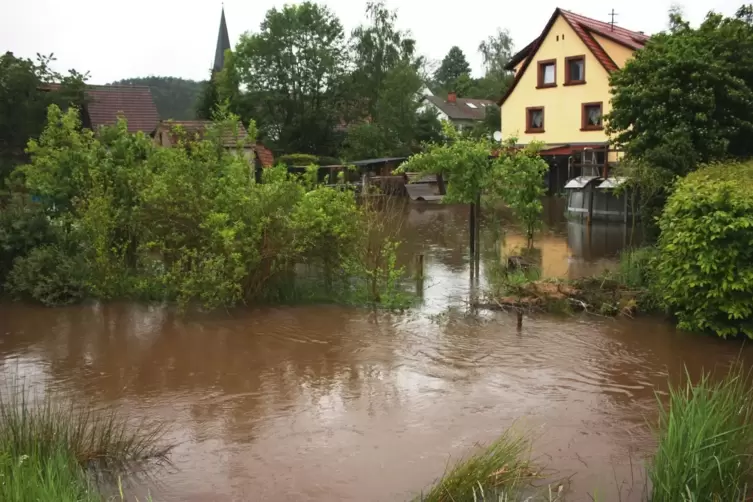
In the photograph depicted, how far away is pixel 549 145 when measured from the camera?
114ft

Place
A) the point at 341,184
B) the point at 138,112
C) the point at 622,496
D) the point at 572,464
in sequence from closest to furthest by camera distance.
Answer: the point at 622,496 < the point at 572,464 < the point at 341,184 < the point at 138,112

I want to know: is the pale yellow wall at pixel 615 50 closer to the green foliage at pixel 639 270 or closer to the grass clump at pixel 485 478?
the green foliage at pixel 639 270

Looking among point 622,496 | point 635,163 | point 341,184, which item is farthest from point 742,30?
point 622,496

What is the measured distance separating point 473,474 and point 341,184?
29.3 ft

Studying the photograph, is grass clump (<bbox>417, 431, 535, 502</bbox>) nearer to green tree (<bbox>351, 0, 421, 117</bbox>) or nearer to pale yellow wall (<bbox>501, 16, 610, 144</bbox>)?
pale yellow wall (<bbox>501, 16, 610, 144</bbox>)

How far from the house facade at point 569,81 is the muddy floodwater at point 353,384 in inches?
882

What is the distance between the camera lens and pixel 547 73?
114 ft

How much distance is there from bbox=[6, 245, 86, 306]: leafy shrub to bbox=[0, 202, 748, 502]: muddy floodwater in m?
0.29

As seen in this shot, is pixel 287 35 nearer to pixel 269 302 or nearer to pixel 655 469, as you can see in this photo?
pixel 269 302

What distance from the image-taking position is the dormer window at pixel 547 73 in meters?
34.2

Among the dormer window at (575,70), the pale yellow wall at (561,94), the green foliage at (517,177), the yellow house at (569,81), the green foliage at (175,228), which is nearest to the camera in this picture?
the green foliage at (175,228)

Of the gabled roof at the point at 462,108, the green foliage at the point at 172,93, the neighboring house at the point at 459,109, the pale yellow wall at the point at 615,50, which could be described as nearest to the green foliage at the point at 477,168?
the pale yellow wall at the point at 615,50

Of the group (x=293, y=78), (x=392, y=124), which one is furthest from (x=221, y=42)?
(x=392, y=124)

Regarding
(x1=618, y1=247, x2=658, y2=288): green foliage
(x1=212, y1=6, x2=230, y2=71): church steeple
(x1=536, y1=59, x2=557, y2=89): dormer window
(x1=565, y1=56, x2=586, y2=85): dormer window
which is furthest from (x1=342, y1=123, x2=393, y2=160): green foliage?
(x1=618, y1=247, x2=658, y2=288): green foliage
